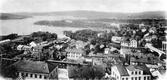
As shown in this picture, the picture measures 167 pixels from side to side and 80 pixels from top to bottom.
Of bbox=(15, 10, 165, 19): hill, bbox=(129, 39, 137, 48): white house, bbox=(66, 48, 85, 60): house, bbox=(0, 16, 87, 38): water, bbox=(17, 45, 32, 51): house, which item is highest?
bbox=(15, 10, 165, 19): hill

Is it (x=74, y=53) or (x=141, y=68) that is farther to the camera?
(x=74, y=53)

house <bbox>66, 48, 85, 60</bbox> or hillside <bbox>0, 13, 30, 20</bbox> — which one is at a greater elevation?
hillside <bbox>0, 13, 30, 20</bbox>

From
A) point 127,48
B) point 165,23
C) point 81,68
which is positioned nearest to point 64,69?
point 81,68

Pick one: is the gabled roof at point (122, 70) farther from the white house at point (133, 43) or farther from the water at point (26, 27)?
the water at point (26, 27)

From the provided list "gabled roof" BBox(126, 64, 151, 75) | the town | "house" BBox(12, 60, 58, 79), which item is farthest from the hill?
"house" BBox(12, 60, 58, 79)

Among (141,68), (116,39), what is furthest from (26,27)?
(141,68)

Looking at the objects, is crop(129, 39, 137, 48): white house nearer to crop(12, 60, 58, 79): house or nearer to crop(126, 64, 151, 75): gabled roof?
crop(126, 64, 151, 75): gabled roof

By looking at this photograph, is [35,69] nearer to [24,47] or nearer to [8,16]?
[24,47]

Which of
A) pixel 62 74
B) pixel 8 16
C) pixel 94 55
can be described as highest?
pixel 8 16

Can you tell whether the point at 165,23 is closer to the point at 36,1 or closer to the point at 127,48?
the point at 127,48
